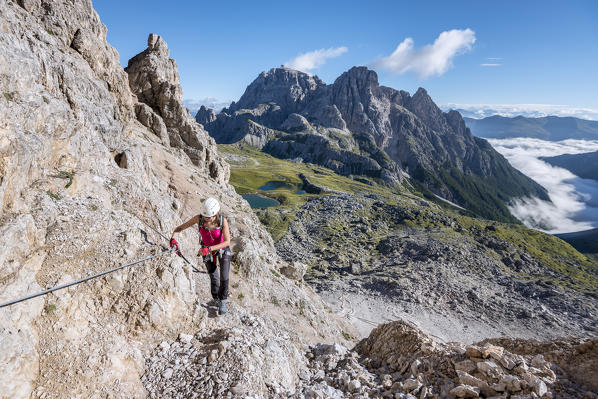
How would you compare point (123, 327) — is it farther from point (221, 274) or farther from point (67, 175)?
point (67, 175)

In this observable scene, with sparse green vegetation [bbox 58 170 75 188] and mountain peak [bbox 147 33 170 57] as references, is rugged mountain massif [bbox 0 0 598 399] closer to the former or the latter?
sparse green vegetation [bbox 58 170 75 188]

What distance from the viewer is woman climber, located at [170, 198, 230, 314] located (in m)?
12.7

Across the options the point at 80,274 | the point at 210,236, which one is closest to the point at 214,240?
the point at 210,236

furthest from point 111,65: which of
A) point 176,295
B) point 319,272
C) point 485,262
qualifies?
point 485,262

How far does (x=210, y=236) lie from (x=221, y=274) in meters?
2.14

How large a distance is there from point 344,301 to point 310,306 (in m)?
43.7

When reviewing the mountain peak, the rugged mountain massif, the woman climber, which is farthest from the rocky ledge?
the mountain peak

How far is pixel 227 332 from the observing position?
12.8m

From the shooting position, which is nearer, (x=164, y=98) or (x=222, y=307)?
(x=222, y=307)

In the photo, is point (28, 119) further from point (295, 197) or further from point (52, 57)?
point (295, 197)

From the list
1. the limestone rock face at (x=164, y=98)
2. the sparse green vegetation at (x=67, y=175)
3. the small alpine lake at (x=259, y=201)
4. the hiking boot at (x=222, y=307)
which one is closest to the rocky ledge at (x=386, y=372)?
the hiking boot at (x=222, y=307)

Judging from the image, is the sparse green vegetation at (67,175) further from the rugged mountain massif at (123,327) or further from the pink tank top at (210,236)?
the pink tank top at (210,236)

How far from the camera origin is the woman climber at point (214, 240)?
12703 mm

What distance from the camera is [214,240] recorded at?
13312 mm
